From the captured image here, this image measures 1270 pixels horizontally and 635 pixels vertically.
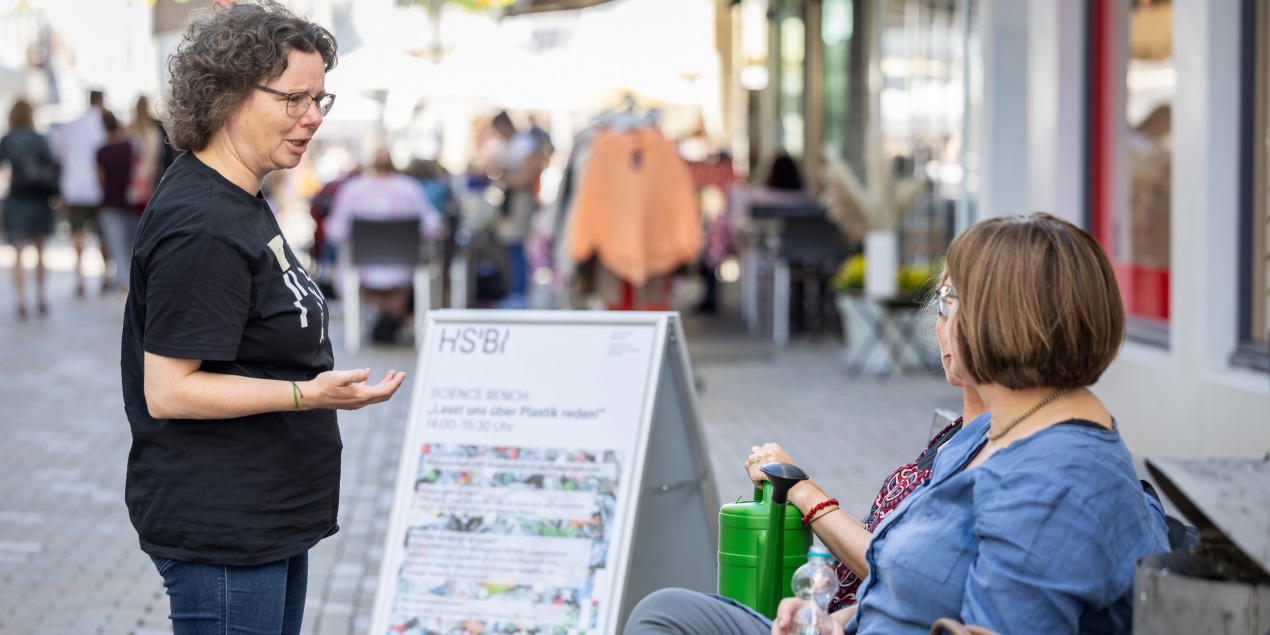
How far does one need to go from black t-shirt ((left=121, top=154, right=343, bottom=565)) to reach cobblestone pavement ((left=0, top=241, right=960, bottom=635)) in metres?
2.29

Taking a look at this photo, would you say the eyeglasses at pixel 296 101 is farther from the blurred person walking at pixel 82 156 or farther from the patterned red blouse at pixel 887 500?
the blurred person walking at pixel 82 156

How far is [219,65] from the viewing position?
2812 millimetres

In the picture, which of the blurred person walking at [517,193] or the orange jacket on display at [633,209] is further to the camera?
the blurred person walking at [517,193]

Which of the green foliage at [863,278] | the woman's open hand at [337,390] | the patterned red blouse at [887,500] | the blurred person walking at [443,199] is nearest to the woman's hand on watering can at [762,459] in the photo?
the patterned red blouse at [887,500]

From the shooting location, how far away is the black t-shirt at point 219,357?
8.82 feet

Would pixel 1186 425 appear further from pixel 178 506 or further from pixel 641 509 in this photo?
pixel 178 506

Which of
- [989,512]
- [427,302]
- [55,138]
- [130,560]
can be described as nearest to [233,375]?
→ [989,512]

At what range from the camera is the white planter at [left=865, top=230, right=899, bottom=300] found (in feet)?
34.9

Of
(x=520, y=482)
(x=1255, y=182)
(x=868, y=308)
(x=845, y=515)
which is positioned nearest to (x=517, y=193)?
(x=868, y=308)

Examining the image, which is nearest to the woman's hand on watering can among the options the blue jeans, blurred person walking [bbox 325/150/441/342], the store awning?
the blue jeans

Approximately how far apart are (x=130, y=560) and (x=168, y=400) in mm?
3583

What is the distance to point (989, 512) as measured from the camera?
236 centimetres

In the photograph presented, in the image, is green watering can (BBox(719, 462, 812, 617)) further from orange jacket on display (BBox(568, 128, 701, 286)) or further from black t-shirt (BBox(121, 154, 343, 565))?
orange jacket on display (BBox(568, 128, 701, 286))

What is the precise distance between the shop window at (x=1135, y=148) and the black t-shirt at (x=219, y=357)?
5.36 m
